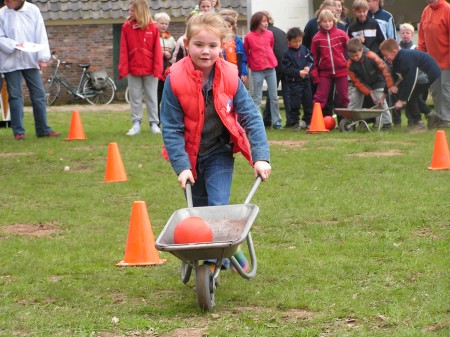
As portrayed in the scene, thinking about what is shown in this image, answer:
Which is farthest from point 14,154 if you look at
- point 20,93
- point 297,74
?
point 297,74

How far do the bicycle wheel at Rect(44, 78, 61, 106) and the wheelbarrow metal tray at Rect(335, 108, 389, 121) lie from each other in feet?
49.5

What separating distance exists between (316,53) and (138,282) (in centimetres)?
1017

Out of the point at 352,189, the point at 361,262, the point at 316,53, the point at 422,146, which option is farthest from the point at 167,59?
the point at 361,262

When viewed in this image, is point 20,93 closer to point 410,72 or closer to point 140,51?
point 140,51

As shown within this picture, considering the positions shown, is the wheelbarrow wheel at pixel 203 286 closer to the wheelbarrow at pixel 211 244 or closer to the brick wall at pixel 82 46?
the wheelbarrow at pixel 211 244

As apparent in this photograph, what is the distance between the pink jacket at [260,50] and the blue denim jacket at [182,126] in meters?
10.2

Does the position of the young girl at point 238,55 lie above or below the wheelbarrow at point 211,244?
below

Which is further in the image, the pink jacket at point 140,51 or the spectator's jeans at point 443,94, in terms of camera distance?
the spectator's jeans at point 443,94

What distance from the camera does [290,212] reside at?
914cm

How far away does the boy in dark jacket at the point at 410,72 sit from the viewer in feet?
50.5

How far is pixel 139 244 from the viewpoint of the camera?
7352 millimetres

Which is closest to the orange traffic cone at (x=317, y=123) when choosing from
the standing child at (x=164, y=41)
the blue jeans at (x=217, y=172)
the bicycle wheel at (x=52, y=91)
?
the standing child at (x=164, y=41)

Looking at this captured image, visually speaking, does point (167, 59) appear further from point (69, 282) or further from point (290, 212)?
point (69, 282)

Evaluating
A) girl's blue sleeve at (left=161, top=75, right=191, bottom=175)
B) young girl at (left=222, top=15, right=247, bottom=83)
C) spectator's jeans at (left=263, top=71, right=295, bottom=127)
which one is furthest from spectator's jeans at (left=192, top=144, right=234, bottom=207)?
spectator's jeans at (left=263, top=71, right=295, bottom=127)
